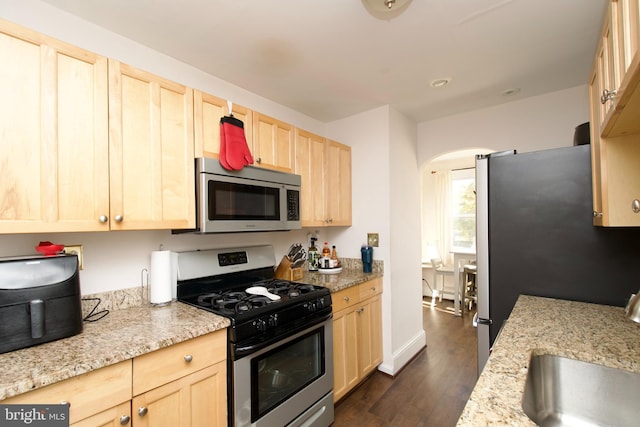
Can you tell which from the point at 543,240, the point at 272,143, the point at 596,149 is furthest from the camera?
the point at 272,143

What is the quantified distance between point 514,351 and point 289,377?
3.95 ft

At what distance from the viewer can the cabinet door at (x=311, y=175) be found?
7.72 feet

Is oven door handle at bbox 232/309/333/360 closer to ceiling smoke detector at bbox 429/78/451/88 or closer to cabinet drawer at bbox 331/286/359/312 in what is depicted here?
cabinet drawer at bbox 331/286/359/312

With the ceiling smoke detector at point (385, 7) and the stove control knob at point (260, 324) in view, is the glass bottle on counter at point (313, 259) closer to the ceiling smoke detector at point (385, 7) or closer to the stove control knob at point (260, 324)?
the stove control knob at point (260, 324)

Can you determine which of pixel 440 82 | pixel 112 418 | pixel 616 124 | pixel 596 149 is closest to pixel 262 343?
pixel 112 418

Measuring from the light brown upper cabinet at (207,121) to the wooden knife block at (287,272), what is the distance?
1.04 metres

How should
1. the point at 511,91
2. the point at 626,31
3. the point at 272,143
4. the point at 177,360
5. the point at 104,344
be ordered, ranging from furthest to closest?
the point at 511,91 → the point at 272,143 → the point at 177,360 → the point at 104,344 → the point at 626,31

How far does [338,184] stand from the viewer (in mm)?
2729

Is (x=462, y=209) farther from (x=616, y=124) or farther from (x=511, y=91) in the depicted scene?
(x=616, y=124)

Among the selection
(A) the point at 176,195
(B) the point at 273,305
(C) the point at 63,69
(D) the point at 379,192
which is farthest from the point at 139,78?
(D) the point at 379,192

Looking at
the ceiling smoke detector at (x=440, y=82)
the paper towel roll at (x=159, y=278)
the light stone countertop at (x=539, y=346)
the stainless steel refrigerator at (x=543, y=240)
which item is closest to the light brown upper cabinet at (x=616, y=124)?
the stainless steel refrigerator at (x=543, y=240)

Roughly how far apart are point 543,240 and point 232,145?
190 cm

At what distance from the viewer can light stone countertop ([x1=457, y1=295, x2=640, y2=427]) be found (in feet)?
2.34

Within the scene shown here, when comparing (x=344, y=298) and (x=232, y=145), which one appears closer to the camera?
(x=232, y=145)
